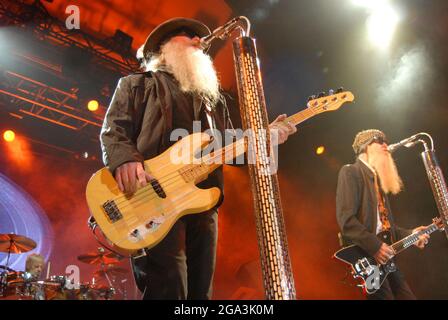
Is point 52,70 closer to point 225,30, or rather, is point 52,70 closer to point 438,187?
point 225,30

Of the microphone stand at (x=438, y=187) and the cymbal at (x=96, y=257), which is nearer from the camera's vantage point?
the microphone stand at (x=438, y=187)

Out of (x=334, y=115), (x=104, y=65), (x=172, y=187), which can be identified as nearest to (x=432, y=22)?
(x=334, y=115)

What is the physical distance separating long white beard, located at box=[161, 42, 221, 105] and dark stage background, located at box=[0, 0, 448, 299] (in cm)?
301

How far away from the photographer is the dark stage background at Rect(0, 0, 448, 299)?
Result: 15.0 ft

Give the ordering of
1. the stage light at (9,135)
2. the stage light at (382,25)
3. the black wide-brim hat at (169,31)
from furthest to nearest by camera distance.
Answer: the stage light at (9,135) → the stage light at (382,25) → the black wide-brim hat at (169,31)

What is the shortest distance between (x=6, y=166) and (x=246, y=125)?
6965 mm

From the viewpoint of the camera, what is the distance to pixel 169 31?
2.69 metres

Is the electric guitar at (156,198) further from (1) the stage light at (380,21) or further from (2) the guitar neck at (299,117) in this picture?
(1) the stage light at (380,21)

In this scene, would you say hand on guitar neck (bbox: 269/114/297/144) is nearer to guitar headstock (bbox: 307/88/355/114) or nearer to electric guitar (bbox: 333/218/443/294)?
guitar headstock (bbox: 307/88/355/114)

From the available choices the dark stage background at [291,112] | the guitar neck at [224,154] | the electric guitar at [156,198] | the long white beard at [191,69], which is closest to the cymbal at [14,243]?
the dark stage background at [291,112]

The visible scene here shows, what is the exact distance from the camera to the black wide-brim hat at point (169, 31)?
2.67 metres

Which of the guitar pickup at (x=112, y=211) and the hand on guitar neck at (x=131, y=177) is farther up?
the hand on guitar neck at (x=131, y=177)

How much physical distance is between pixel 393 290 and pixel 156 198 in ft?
7.83

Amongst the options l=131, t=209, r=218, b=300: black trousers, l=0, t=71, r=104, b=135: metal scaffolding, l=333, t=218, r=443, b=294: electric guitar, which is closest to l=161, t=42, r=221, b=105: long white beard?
l=131, t=209, r=218, b=300: black trousers
